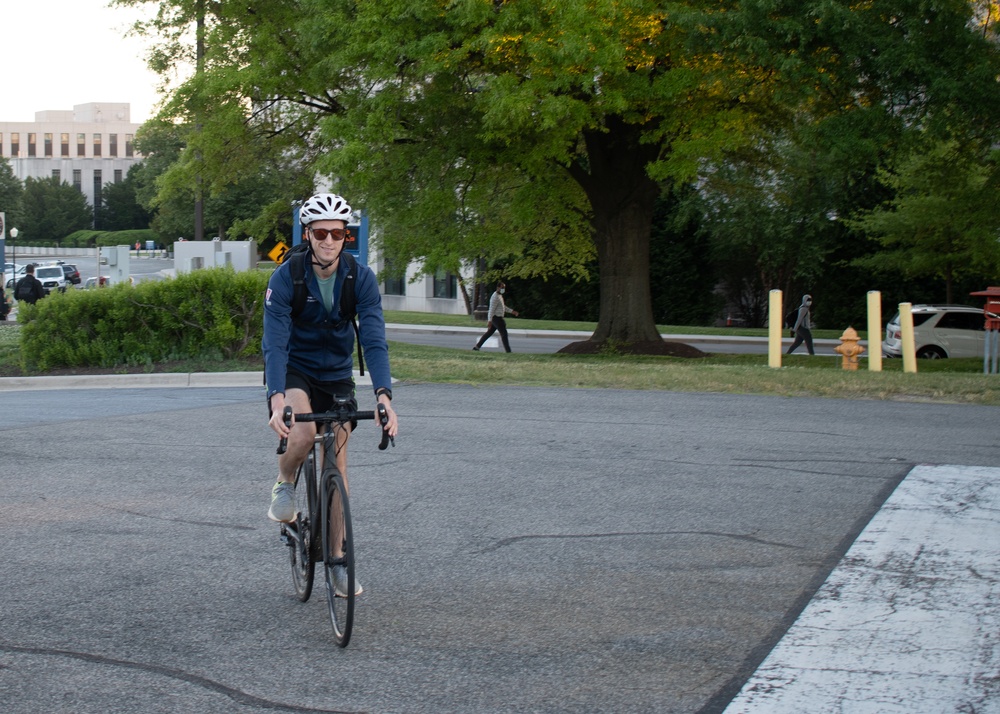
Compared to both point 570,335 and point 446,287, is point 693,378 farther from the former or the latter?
point 446,287

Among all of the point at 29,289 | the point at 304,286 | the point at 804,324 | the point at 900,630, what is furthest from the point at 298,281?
the point at 29,289

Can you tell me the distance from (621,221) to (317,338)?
20733 millimetres

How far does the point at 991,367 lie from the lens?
21156 millimetres

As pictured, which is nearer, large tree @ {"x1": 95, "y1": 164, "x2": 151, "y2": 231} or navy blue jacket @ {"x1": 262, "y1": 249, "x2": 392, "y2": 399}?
navy blue jacket @ {"x1": 262, "y1": 249, "x2": 392, "y2": 399}

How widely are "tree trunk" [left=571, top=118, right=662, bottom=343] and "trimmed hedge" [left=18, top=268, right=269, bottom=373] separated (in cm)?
1045

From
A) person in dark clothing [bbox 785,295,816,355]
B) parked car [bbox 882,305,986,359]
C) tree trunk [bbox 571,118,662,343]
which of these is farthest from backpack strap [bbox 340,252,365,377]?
parked car [bbox 882,305,986,359]

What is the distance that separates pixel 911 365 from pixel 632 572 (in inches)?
550

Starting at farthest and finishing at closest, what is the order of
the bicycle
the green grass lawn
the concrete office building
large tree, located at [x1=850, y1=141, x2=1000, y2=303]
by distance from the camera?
the concrete office building, large tree, located at [x1=850, y1=141, x2=1000, y2=303], the green grass lawn, the bicycle

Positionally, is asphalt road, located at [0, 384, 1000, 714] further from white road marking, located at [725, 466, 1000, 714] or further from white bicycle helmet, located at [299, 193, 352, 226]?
white bicycle helmet, located at [299, 193, 352, 226]

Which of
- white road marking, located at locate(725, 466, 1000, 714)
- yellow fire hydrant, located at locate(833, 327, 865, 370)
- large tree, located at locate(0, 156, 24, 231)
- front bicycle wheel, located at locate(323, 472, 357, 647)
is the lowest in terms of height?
white road marking, located at locate(725, 466, 1000, 714)

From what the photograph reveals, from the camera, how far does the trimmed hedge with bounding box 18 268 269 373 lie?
17.0 m

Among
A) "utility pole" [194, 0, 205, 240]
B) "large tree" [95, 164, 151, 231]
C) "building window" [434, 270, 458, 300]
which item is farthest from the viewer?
"large tree" [95, 164, 151, 231]

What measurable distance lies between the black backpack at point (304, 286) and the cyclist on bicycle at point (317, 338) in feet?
0.06

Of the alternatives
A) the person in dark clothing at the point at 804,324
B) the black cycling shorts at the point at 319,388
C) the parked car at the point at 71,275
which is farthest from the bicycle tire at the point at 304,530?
the parked car at the point at 71,275
